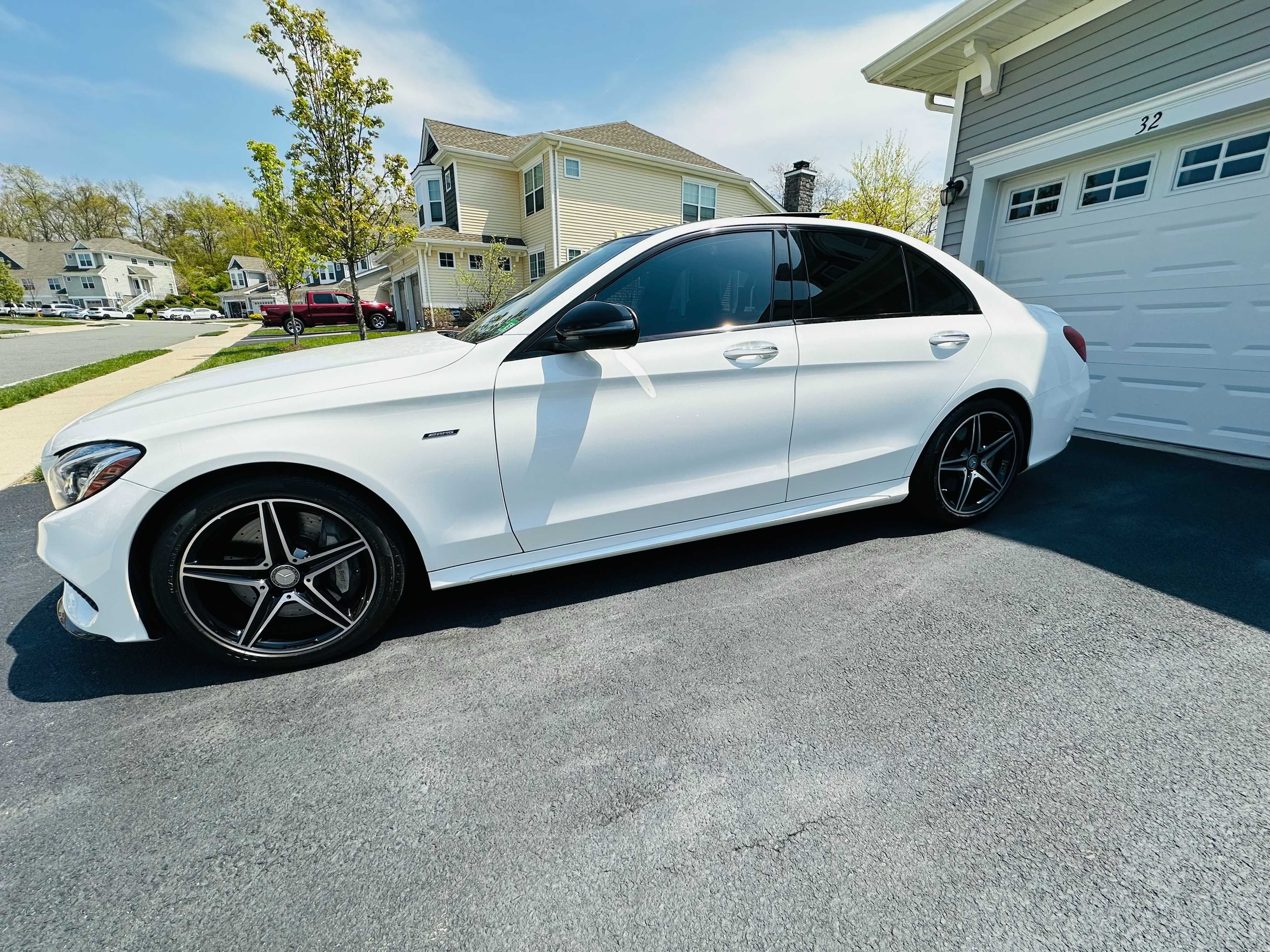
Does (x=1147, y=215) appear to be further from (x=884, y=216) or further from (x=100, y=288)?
(x=100, y=288)

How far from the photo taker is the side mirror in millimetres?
2061

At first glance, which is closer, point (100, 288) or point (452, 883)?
point (452, 883)

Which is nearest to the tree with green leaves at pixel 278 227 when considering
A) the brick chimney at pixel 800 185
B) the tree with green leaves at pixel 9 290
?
the brick chimney at pixel 800 185

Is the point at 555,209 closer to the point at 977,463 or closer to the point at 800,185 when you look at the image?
the point at 800,185

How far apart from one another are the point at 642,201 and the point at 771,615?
2133 centimetres

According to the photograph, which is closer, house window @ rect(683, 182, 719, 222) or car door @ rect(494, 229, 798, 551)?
car door @ rect(494, 229, 798, 551)

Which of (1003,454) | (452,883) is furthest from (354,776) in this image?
(1003,454)

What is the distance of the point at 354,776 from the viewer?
163 cm

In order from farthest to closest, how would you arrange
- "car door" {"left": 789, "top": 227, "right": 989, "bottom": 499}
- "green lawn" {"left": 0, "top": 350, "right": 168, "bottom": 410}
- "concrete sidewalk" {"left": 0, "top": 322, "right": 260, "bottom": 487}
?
"green lawn" {"left": 0, "top": 350, "right": 168, "bottom": 410} → "concrete sidewalk" {"left": 0, "top": 322, "right": 260, "bottom": 487} → "car door" {"left": 789, "top": 227, "right": 989, "bottom": 499}

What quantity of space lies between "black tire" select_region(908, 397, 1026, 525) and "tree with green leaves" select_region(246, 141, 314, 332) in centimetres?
1285

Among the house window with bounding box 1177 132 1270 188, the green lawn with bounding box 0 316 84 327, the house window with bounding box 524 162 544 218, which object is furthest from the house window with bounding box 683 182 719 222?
the green lawn with bounding box 0 316 84 327

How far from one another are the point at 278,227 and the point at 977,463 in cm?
1741

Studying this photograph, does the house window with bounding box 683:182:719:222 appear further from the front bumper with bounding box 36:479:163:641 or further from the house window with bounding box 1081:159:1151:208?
the front bumper with bounding box 36:479:163:641

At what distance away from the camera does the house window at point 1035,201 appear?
5.67m
